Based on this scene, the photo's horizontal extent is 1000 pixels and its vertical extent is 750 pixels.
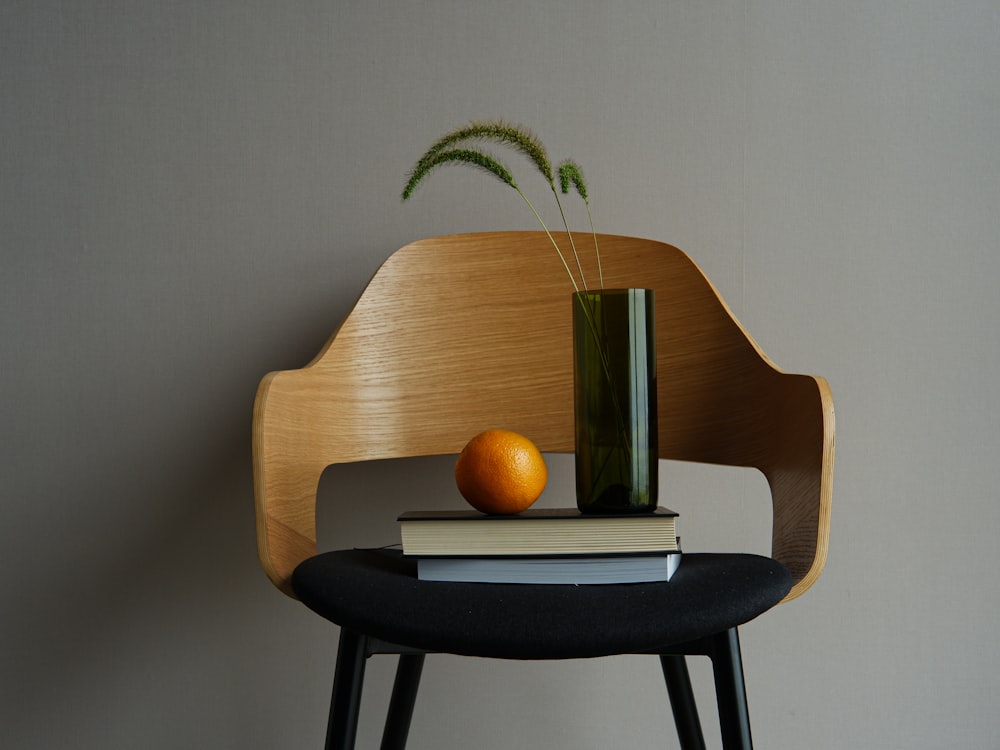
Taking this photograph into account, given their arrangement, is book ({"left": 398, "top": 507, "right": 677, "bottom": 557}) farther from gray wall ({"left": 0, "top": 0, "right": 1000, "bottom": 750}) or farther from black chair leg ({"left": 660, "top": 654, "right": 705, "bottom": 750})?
gray wall ({"left": 0, "top": 0, "right": 1000, "bottom": 750})

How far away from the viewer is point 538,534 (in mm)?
688

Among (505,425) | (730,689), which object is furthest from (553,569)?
(505,425)

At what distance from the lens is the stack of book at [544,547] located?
2.22 feet

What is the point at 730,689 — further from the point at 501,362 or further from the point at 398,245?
the point at 398,245

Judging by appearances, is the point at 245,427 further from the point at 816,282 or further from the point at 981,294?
the point at 981,294

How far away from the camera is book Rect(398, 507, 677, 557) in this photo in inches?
26.7

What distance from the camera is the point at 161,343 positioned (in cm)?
117

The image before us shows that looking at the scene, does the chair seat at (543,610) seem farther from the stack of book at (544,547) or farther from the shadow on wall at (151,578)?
the shadow on wall at (151,578)

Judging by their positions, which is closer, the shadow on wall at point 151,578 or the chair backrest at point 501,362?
the chair backrest at point 501,362

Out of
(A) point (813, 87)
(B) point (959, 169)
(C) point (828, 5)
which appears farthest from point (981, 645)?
(C) point (828, 5)

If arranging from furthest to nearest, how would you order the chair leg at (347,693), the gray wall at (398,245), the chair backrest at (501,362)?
1. the gray wall at (398,245)
2. the chair backrest at (501,362)
3. the chair leg at (347,693)

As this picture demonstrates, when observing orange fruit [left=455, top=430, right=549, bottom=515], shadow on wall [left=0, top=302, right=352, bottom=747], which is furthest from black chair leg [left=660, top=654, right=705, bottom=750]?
shadow on wall [left=0, top=302, right=352, bottom=747]

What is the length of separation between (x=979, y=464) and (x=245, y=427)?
0.98 metres

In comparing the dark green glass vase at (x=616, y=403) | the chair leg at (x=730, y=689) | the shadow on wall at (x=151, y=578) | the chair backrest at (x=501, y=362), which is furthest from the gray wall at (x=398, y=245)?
the chair leg at (x=730, y=689)
